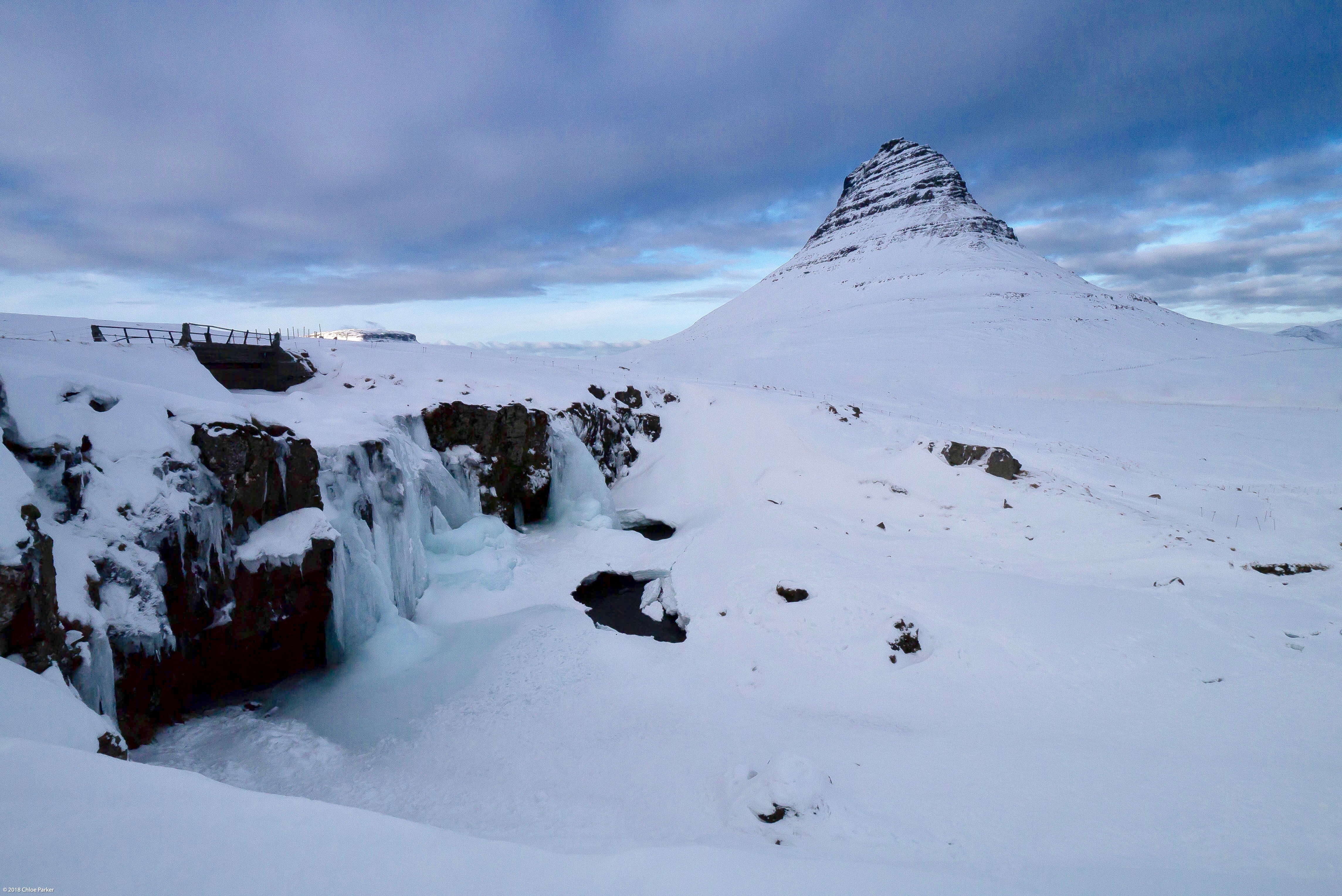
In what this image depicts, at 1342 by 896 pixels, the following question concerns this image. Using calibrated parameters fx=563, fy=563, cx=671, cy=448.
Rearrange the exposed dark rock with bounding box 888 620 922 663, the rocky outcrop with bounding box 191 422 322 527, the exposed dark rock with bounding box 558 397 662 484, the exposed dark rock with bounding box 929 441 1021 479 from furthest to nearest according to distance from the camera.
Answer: the exposed dark rock with bounding box 558 397 662 484 → the exposed dark rock with bounding box 929 441 1021 479 → the exposed dark rock with bounding box 888 620 922 663 → the rocky outcrop with bounding box 191 422 322 527

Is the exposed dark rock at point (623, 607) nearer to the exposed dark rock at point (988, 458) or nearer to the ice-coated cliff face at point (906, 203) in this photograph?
the exposed dark rock at point (988, 458)

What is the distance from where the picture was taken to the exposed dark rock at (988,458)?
17.0m

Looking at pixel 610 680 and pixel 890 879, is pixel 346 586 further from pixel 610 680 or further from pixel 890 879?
pixel 890 879

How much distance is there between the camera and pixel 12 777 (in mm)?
2947

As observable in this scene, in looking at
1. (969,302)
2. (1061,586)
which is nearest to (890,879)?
(1061,586)

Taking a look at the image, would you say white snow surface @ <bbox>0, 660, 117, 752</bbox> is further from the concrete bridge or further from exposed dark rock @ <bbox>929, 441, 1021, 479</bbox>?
exposed dark rock @ <bbox>929, 441, 1021, 479</bbox>

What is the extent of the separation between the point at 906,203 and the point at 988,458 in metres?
101

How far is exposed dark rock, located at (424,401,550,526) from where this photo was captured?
1609cm

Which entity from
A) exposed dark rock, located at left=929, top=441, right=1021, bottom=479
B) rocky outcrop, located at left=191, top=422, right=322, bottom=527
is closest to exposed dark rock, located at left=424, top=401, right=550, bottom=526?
rocky outcrop, located at left=191, top=422, right=322, bottom=527

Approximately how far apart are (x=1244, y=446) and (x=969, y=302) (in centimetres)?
3973

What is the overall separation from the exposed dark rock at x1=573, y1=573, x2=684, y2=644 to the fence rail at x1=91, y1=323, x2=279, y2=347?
1149cm

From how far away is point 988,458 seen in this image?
17.5m

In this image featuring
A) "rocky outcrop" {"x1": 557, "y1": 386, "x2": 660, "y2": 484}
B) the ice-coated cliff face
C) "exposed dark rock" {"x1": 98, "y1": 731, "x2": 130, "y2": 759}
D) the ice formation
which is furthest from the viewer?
the ice-coated cliff face

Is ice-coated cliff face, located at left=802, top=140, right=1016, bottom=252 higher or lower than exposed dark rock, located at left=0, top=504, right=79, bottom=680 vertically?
higher
